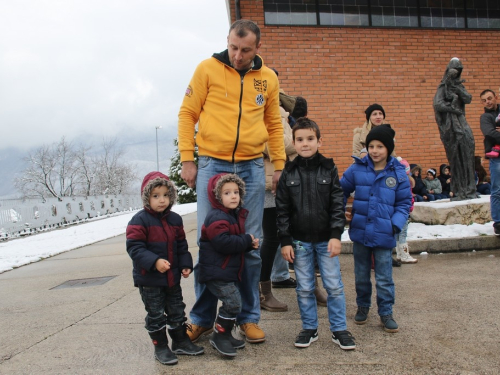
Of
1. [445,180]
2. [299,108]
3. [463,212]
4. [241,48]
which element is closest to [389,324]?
[241,48]

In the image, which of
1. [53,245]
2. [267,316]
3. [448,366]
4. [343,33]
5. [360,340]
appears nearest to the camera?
[448,366]

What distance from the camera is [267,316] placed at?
351 centimetres

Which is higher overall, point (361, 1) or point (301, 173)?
point (361, 1)

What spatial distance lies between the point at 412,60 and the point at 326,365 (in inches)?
352

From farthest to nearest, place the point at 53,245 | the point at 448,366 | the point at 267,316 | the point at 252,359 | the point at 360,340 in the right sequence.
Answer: the point at 53,245
the point at 267,316
the point at 360,340
the point at 252,359
the point at 448,366

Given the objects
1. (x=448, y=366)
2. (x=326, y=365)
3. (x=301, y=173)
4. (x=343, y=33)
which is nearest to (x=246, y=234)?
(x=301, y=173)

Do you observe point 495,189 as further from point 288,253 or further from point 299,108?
point 288,253

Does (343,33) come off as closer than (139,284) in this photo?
No

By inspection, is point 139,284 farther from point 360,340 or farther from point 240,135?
point 360,340

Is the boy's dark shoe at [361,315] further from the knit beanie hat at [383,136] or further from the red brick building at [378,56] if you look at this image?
the red brick building at [378,56]

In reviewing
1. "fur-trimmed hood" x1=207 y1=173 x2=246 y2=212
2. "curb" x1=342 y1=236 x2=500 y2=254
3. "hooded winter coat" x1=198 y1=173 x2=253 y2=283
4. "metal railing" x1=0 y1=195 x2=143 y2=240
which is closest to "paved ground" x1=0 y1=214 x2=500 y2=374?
"hooded winter coat" x1=198 y1=173 x2=253 y2=283

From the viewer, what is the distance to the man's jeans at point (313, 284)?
2.85 metres

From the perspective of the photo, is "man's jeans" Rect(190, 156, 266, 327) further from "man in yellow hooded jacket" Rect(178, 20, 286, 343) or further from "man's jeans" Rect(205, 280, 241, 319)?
"man's jeans" Rect(205, 280, 241, 319)

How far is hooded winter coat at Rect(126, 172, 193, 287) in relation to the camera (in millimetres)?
2598
